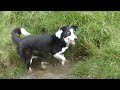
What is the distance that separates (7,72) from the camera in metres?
5.09

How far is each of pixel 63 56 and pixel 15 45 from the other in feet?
2.56

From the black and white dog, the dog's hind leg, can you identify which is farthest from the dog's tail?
the dog's hind leg

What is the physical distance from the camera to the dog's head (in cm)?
478

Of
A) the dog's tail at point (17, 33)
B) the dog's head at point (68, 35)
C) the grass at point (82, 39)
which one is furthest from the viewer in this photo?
the dog's tail at point (17, 33)

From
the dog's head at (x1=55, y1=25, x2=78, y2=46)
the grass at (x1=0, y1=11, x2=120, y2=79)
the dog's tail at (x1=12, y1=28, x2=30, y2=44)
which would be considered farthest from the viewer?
the dog's tail at (x1=12, y1=28, x2=30, y2=44)

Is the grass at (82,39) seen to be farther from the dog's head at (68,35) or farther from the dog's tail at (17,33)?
the dog's head at (68,35)

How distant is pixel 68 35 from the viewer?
15.8 ft

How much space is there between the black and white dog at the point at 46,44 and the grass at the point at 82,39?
23 centimetres

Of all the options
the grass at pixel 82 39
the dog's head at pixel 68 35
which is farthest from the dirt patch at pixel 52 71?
the dog's head at pixel 68 35

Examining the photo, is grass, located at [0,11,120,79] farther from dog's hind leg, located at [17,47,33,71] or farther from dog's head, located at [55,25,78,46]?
dog's head, located at [55,25,78,46]

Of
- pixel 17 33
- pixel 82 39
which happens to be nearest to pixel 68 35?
pixel 82 39

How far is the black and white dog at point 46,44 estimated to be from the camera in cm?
492
